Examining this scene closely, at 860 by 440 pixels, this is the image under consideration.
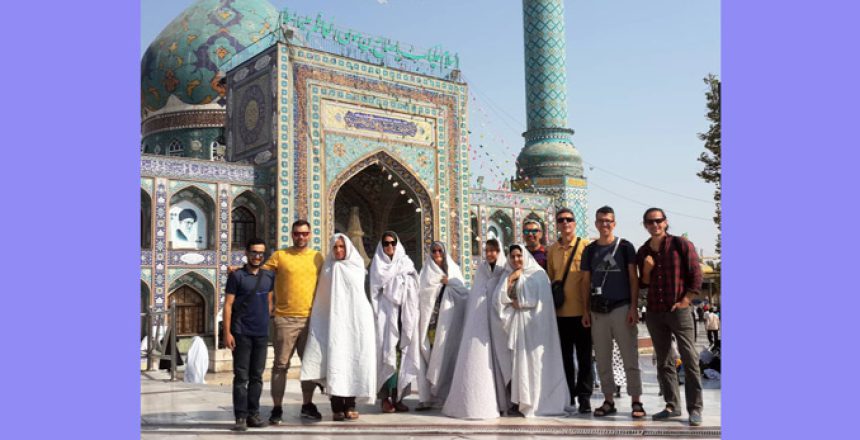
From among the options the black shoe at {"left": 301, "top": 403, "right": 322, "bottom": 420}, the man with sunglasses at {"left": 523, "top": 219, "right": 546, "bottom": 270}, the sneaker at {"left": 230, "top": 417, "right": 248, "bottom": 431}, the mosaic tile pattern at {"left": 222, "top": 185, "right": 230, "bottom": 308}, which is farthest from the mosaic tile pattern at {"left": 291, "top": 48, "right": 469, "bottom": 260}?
the sneaker at {"left": 230, "top": 417, "right": 248, "bottom": 431}

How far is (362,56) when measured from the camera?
1656 centimetres

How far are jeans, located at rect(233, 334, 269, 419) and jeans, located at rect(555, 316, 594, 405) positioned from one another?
1786 mm

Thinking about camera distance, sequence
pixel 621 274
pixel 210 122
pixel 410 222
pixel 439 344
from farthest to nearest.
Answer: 1. pixel 210 122
2. pixel 410 222
3. pixel 439 344
4. pixel 621 274


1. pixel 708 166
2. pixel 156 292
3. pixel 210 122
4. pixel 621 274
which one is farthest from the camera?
pixel 210 122

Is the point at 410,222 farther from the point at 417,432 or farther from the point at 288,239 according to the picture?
the point at 417,432

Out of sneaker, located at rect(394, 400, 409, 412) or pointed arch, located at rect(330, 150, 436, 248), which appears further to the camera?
pointed arch, located at rect(330, 150, 436, 248)

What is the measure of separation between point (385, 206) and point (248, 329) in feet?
48.0

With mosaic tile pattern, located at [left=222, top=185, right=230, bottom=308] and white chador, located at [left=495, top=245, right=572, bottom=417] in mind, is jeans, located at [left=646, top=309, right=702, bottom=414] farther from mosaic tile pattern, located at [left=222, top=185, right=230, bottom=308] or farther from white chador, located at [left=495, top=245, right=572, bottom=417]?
mosaic tile pattern, located at [left=222, top=185, right=230, bottom=308]

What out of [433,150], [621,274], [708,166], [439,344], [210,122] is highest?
[210,122]

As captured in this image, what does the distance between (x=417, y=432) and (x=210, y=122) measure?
1803 cm

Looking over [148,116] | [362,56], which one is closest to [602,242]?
[362,56]

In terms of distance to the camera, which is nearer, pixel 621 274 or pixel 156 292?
pixel 621 274

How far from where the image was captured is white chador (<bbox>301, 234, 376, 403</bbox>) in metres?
4.37

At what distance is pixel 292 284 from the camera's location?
4.41 meters
